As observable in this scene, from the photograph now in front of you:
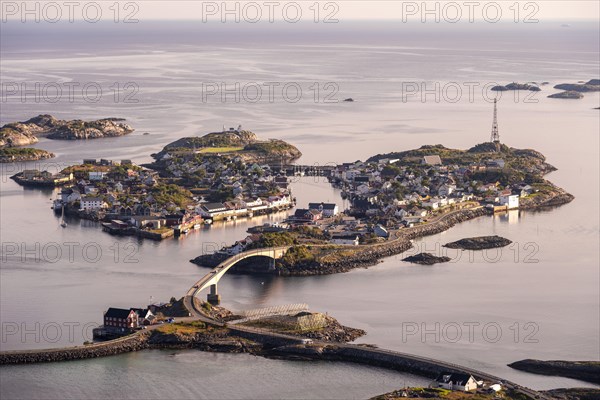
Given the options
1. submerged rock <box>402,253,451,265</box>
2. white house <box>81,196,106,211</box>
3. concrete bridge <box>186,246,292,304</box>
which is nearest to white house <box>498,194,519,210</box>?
submerged rock <box>402,253,451,265</box>

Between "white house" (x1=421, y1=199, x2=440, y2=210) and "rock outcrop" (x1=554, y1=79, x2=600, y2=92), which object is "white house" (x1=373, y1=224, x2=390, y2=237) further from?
"rock outcrop" (x1=554, y1=79, x2=600, y2=92)

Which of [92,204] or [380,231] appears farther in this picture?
[92,204]

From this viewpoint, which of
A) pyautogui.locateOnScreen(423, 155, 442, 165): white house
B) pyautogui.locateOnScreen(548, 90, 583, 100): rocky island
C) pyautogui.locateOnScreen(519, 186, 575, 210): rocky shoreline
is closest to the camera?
pyautogui.locateOnScreen(519, 186, 575, 210): rocky shoreline

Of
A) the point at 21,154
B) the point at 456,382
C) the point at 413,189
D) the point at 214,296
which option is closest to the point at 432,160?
the point at 413,189

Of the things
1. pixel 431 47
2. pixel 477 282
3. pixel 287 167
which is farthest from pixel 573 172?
pixel 431 47

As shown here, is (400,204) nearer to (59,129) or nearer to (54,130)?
(59,129)

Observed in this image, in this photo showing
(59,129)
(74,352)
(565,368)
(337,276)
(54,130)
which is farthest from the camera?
(54,130)

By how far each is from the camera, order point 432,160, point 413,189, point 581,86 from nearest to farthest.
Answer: point 413,189, point 432,160, point 581,86

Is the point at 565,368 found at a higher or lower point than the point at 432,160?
lower
